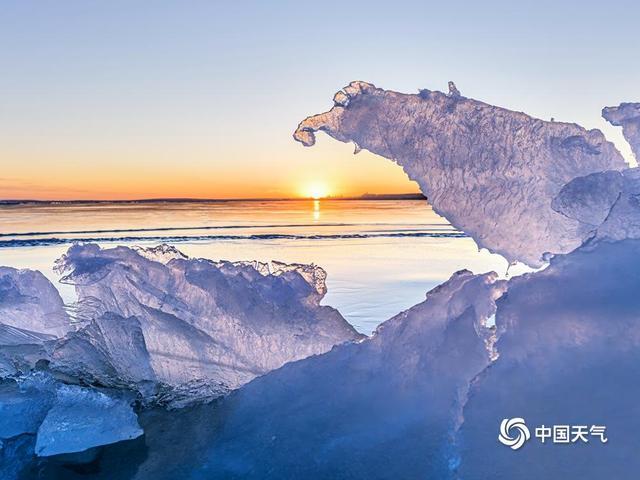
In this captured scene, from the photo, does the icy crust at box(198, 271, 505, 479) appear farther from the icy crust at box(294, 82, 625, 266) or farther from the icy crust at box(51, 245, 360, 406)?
the icy crust at box(294, 82, 625, 266)

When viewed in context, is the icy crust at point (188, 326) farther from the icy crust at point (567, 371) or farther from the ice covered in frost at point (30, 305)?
the icy crust at point (567, 371)

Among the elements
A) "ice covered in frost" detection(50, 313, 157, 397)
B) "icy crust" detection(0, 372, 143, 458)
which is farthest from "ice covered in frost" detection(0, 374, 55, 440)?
"ice covered in frost" detection(50, 313, 157, 397)

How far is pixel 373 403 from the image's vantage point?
10.2 ft

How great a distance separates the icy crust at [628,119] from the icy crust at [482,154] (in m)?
0.20

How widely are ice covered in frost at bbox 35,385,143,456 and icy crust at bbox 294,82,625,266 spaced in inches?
87.7

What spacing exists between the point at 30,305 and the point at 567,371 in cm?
371

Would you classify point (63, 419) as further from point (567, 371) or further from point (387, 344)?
point (567, 371)

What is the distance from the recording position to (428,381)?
3121 mm

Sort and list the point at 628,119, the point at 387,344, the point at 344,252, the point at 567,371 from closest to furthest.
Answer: the point at 567,371, the point at 387,344, the point at 628,119, the point at 344,252

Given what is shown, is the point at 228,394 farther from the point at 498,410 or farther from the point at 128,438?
the point at 498,410

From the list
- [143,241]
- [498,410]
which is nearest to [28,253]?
[143,241]

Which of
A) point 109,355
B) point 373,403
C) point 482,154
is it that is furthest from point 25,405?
point 482,154

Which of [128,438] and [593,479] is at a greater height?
[593,479]

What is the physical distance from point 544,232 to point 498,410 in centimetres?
183
